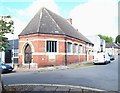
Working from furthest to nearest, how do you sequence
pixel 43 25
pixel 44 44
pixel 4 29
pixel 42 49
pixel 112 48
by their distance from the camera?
pixel 112 48 < pixel 43 25 < pixel 44 44 < pixel 42 49 < pixel 4 29

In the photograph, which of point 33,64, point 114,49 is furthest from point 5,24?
point 114,49

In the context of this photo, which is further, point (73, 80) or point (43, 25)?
point (43, 25)

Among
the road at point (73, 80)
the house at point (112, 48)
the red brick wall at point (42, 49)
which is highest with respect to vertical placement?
the house at point (112, 48)

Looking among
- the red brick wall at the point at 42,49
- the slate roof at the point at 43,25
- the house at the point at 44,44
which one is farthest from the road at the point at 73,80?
the slate roof at the point at 43,25

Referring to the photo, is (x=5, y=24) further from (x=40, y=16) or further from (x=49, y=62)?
(x=40, y=16)

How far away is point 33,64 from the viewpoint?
A: 91.5ft

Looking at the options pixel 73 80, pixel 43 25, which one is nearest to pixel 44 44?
pixel 43 25

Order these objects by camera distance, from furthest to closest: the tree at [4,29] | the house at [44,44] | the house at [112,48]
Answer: the house at [112,48] < the house at [44,44] < the tree at [4,29]

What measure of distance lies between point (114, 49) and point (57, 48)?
92.7m

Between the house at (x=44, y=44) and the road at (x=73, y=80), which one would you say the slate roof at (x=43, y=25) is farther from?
the road at (x=73, y=80)

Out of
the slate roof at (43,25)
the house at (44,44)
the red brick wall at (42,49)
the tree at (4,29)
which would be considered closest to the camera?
the tree at (4,29)

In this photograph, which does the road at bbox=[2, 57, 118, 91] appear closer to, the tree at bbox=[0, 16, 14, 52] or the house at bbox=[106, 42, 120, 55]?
the tree at bbox=[0, 16, 14, 52]

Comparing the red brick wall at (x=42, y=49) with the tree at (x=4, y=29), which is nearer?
the tree at (x=4, y=29)

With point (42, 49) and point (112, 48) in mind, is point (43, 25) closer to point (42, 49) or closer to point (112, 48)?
point (42, 49)
